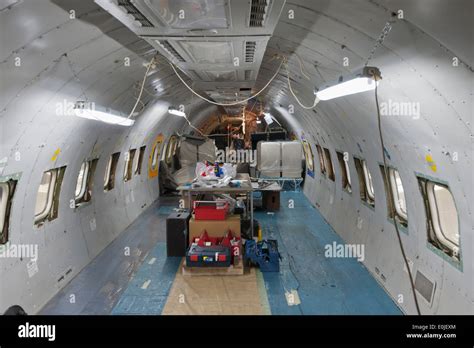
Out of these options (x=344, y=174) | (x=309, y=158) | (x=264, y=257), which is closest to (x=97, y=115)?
(x=264, y=257)

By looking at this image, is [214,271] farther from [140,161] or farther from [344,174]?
[140,161]

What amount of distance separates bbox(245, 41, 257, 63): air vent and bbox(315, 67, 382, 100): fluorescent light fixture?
1108 mm

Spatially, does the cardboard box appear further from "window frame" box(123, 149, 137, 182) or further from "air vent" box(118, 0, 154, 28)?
"air vent" box(118, 0, 154, 28)

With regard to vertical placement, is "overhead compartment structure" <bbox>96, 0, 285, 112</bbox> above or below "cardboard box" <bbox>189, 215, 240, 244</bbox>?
above

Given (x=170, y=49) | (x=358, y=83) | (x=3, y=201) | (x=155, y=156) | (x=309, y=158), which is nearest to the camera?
(x=358, y=83)

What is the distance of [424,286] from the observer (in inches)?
223

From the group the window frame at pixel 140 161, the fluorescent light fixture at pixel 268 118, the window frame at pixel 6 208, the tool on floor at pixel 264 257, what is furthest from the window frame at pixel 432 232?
the fluorescent light fixture at pixel 268 118

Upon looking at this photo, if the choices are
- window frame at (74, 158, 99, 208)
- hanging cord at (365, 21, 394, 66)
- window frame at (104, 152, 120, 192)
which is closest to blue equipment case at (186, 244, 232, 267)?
window frame at (74, 158, 99, 208)

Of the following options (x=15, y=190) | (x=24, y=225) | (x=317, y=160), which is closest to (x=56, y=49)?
(x=15, y=190)

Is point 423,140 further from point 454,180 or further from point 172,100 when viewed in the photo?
point 172,100

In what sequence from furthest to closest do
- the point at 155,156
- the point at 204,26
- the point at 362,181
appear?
1. the point at 155,156
2. the point at 362,181
3. the point at 204,26

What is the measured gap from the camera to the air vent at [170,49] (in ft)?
13.2

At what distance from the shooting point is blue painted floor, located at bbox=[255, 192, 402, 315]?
6613 millimetres

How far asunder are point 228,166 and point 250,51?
20.8 ft
